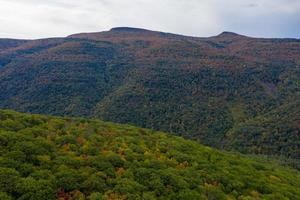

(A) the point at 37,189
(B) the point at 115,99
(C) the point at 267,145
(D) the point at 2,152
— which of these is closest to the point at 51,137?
(D) the point at 2,152

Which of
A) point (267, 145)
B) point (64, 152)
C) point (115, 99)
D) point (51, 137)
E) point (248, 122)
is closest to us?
point (64, 152)

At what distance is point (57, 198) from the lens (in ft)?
61.1

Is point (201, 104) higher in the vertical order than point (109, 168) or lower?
lower

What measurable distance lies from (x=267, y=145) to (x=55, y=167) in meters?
99.5

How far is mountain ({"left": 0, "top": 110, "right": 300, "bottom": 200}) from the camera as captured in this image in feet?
64.7

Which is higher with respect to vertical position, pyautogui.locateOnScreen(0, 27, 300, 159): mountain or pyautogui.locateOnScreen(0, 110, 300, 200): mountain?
pyautogui.locateOnScreen(0, 110, 300, 200): mountain

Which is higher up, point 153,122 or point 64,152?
point 64,152

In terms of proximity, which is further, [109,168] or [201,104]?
[201,104]

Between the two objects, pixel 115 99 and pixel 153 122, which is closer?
pixel 153 122

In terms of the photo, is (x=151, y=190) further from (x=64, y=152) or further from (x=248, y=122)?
(x=248, y=122)

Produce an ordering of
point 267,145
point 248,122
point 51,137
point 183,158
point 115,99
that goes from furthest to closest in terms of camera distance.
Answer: point 115,99 → point 248,122 → point 267,145 → point 183,158 → point 51,137

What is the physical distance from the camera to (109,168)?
22.8m

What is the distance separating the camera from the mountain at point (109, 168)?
1972 centimetres

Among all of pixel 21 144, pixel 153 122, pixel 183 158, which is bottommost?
pixel 153 122
